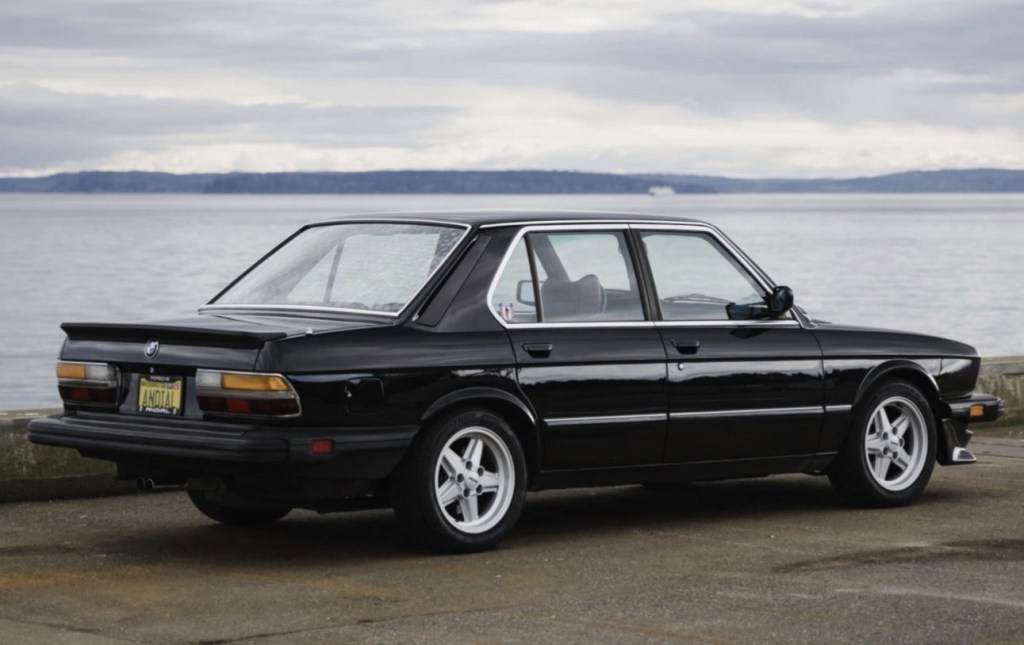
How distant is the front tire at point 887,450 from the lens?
9.61 meters

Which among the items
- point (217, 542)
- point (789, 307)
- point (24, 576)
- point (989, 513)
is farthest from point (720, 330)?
point (24, 576)

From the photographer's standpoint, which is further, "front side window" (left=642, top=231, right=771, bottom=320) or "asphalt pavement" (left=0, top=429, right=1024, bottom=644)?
"front side window" (left=642, top=231, right=771, bottom=320)

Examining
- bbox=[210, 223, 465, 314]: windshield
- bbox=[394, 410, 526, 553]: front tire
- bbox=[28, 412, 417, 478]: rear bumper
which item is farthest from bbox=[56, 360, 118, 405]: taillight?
bbox=[394, 410, 526, 553]: front tire

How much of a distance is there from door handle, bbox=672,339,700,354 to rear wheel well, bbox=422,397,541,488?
91 cm

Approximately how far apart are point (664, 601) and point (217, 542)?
2.50 meters

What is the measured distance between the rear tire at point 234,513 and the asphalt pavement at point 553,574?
71mm

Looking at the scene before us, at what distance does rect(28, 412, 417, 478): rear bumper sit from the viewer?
24.8 ft

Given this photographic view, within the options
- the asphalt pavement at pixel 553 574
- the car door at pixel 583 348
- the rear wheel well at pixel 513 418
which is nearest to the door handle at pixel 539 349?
the car door at pixel 583 348

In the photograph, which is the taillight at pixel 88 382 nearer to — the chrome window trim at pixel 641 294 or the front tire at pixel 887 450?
the chrome window trim at pixel 641 294

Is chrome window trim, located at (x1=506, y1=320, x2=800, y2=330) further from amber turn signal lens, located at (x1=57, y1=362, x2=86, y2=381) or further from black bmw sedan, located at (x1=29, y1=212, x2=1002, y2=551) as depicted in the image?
amber turn signal lens, located at (x1=57, y1=362, x2=86, y2=381)

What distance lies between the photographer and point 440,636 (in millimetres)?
6465

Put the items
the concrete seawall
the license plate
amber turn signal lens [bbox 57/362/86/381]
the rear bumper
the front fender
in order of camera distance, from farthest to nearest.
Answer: the concrete seawall < the front fender < amber turn signal lens [bbox 57/362/86/381] < the license plate < the rear bumper

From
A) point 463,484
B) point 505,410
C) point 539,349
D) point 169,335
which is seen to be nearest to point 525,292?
point 539,349

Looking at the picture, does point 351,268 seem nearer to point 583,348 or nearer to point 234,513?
point 583,348
